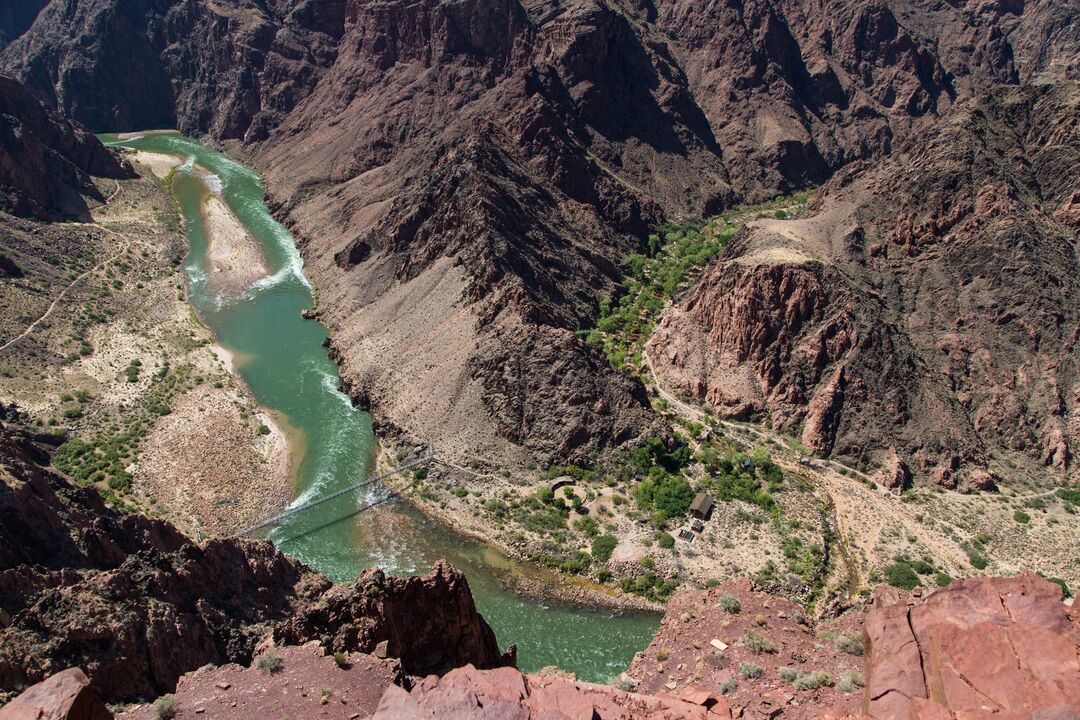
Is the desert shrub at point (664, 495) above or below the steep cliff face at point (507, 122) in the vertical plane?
below

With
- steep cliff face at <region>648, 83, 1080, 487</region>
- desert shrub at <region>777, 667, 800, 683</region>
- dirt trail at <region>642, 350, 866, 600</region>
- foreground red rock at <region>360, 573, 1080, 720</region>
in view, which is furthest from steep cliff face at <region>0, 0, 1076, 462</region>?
foreground red rock at <region>360, 573, 1080, 720</region>

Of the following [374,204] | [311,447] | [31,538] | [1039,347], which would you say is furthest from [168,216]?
[1039,347]

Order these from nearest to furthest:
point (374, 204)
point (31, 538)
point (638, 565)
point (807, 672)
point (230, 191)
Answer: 1. point (807, 672)
2. point (31, 538)
3. point (638, 565)
4. point (374, 204)
5. point (230, 191)

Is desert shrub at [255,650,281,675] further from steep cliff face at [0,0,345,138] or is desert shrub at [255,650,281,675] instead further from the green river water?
steep cliff face at [0,0,345,138]

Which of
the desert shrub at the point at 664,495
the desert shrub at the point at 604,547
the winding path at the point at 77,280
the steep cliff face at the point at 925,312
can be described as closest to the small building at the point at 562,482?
the desert shrub at the point at 664,495

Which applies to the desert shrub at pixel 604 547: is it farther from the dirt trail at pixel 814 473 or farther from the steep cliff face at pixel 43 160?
the steep cliff face at pixel 43 160

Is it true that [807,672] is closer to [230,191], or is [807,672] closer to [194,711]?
[194,711]
